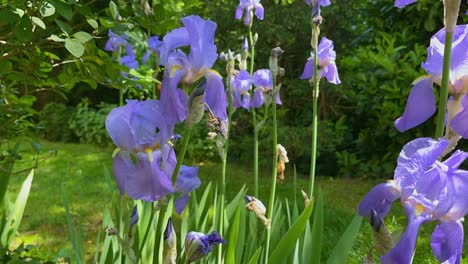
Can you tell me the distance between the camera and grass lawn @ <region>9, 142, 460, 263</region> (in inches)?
146

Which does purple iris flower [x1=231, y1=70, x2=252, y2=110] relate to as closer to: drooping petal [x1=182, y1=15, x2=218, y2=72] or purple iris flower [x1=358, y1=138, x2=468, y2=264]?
drooping petal [x1=182, y1=15, x2=218, y2=72]

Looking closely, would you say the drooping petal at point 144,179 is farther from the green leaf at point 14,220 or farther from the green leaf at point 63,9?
the green leaf at point 14,220

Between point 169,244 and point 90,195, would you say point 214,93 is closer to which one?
point 169,244

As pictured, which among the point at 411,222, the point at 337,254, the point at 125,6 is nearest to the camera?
the point at 411,222

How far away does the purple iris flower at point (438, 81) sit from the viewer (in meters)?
0.86

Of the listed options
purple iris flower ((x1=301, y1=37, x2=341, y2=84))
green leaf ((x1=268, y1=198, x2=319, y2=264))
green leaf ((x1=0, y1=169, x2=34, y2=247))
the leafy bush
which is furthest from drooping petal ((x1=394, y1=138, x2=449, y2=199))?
the leafy bush

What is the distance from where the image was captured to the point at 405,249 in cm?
68

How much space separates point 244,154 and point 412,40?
2.22 metres

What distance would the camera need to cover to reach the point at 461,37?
89cm

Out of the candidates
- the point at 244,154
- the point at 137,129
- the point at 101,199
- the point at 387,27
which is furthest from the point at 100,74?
the point at 387,27

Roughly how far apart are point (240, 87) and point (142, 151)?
69.7 inches

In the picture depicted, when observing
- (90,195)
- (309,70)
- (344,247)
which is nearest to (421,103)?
(344,247)

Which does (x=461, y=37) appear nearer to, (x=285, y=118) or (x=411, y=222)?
(x=411, y=222)

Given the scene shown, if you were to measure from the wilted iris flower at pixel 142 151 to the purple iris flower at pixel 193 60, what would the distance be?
0.05 meters
